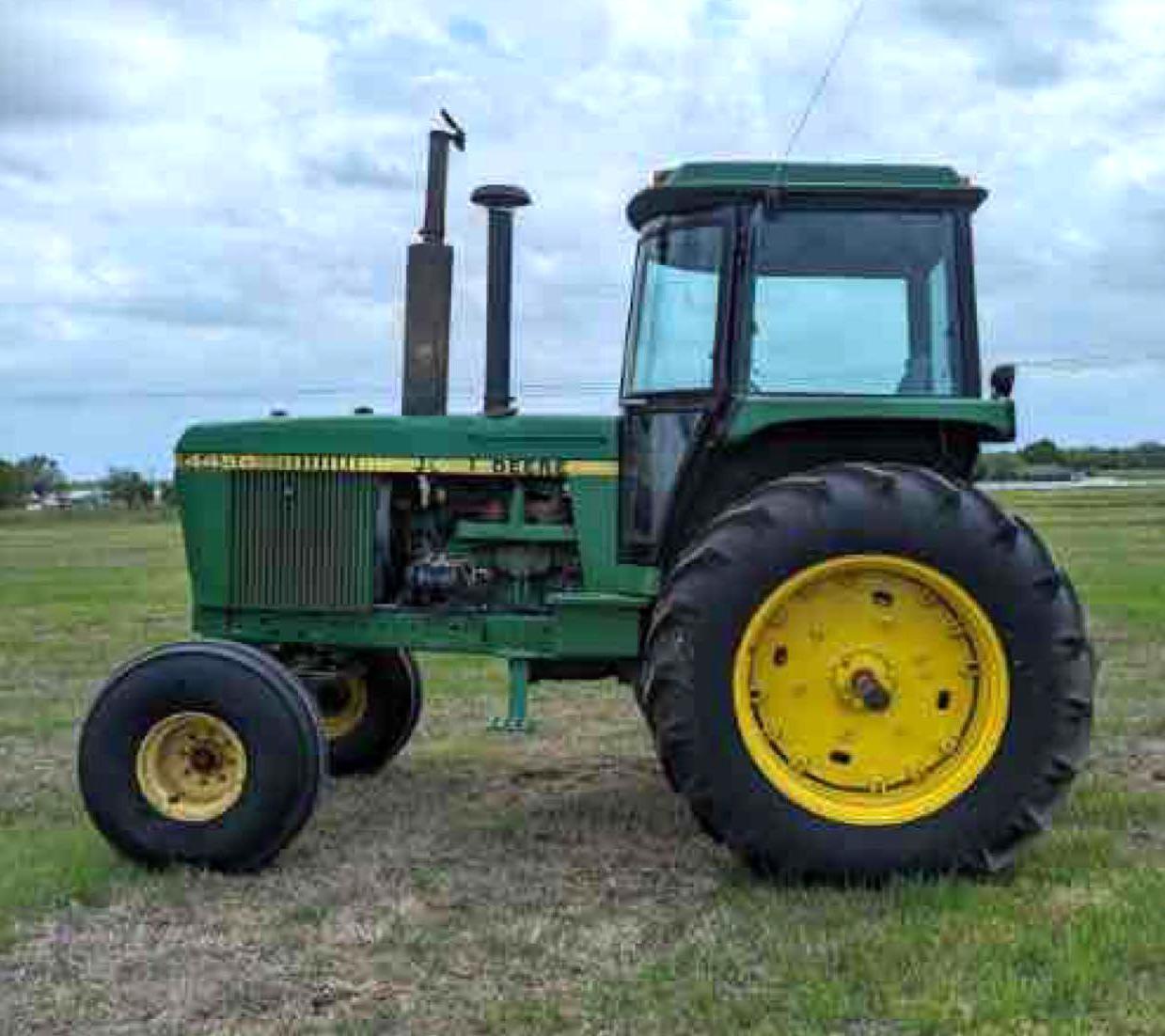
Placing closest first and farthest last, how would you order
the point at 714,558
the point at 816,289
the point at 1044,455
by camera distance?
the point at 714,558 < the point at 816,289 < the point at 1044,455

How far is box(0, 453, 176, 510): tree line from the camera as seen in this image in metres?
69.9

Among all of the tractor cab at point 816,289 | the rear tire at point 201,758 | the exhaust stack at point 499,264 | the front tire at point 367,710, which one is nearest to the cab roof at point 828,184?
the tractor cab at point 816,289

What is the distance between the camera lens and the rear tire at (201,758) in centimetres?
533

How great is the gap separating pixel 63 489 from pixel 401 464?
91973 mm

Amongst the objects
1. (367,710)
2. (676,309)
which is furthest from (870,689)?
(367,710)

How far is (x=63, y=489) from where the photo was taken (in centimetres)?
9262

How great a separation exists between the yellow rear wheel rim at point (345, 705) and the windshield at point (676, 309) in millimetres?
2377

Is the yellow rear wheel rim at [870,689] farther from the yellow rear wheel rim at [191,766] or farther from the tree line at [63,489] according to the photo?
the tree line at [63,489]

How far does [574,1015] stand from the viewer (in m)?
3.90

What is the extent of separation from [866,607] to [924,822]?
29.5 inches

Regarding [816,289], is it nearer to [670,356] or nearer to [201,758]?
[670,356]

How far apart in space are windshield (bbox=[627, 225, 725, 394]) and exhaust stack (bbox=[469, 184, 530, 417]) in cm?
51

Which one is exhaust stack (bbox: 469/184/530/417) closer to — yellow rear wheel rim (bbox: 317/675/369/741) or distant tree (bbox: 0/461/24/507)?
yellow rear wheel rim (bbox: 317/675/369/741)

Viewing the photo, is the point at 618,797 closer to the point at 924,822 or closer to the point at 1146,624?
the point at 924,822
